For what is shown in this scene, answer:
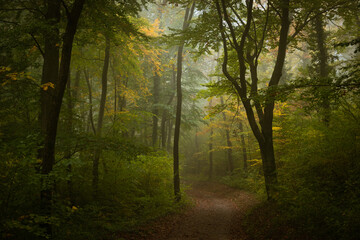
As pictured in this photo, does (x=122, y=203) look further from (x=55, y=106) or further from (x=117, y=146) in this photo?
(x=55, y=106)

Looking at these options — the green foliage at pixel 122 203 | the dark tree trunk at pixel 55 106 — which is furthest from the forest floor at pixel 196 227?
the dark tree trunk at pixel 55 106

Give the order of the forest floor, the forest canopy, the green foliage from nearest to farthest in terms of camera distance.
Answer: the forest canopy
the green foliage
the forest floor

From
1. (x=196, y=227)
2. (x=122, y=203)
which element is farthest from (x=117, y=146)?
(x=196, y=227)

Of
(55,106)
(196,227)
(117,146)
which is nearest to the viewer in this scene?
(55,106)

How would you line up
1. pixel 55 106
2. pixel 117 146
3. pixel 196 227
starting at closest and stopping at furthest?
pixel 55 106
pixel 117 146
pixel 196 227

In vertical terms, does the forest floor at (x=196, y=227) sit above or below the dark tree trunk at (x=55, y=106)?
below

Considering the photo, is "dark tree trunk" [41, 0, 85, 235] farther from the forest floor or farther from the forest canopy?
the forest floor

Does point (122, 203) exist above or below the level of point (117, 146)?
below

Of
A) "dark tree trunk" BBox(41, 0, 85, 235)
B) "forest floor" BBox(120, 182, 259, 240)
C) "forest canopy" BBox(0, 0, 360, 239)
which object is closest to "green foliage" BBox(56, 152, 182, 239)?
"forest canopy" BBox(0, 0, 360, 239)

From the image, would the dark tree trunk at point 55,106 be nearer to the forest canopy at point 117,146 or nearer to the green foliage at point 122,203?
the forest canopy at point 117,146

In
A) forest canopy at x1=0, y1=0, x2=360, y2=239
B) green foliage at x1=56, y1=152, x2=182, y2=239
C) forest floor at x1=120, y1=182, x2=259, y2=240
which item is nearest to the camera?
forest canopy at x1=0, y1=0, x2=360, y2=239

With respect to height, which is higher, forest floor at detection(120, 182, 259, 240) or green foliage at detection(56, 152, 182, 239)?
green foliage at detection(56, 152, 182, 239)

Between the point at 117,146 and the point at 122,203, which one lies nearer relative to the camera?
the point at 117,146

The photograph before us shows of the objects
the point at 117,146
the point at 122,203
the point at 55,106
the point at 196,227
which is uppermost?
the point at 55,106
